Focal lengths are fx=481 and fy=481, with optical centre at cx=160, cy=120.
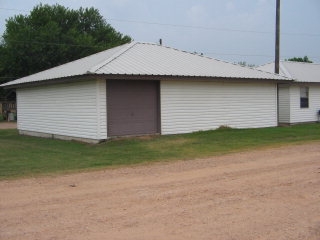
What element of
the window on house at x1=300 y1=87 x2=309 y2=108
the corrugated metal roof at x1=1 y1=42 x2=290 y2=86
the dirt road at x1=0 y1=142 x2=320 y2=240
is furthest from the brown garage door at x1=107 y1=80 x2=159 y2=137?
the window on house at x1=300 y1=87 x2=309 y2=108

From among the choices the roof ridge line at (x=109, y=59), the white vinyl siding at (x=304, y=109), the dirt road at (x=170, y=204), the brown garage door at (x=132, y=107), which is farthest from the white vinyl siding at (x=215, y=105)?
the dirt road at (x=170, y=204)

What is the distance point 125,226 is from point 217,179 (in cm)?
382

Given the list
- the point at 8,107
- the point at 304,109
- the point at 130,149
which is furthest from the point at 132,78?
the point at 8,107

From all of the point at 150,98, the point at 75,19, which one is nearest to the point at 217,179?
the point at 150,98

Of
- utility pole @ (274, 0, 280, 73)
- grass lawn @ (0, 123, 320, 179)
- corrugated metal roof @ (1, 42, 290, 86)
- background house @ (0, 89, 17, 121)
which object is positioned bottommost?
grass lawn @ (0, 123, 320, 179)

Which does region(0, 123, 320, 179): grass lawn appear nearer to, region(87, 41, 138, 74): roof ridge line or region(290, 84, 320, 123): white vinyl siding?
region(87, 41, 138, 74): roof ridge line

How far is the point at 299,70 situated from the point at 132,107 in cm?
1489

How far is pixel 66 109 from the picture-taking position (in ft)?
67.8

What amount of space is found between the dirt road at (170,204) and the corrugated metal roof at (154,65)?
7.55 metres

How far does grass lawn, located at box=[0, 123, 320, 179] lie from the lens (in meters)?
12.7

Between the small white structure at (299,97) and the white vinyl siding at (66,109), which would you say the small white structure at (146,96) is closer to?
the white vinyl siding at (66,109)

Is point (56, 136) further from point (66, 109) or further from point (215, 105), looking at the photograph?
point (215, 105)

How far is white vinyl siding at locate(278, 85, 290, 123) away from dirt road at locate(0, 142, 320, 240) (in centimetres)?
1584

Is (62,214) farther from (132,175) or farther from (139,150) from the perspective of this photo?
(139,150)
